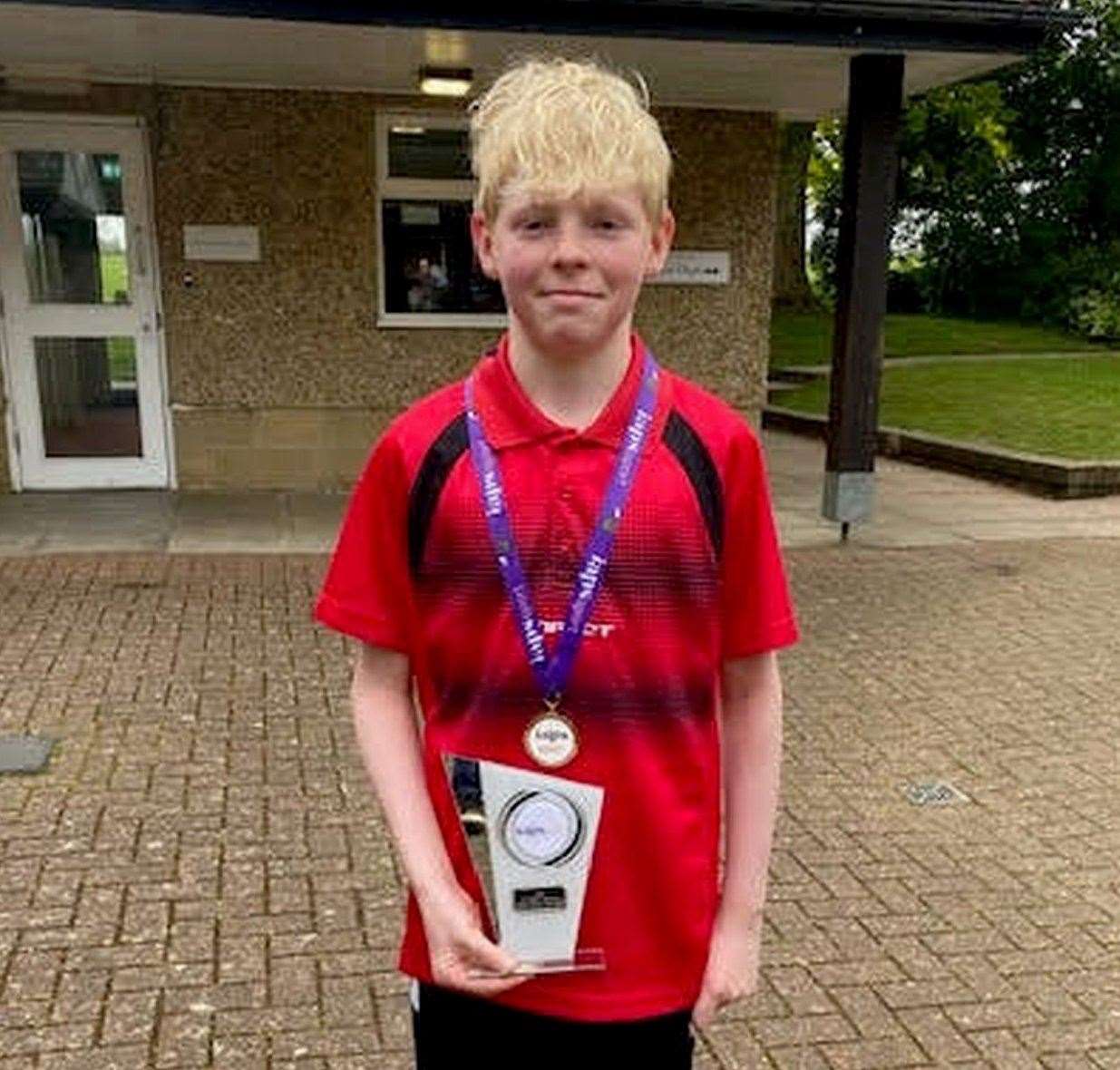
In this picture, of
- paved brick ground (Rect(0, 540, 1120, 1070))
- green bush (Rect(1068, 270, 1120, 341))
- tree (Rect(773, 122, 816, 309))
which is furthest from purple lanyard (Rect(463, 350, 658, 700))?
green bush (Rect(1068, 270, 1120, 341))

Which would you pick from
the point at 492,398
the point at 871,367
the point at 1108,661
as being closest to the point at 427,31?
the point at 871,367

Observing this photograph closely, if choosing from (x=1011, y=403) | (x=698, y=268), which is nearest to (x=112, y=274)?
(x=698, y=268)

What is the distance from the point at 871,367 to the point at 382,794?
678cm

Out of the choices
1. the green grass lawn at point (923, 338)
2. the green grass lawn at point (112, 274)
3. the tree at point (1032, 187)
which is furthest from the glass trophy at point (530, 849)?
the tree at point (1032, 187)

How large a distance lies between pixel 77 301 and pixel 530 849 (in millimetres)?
8182

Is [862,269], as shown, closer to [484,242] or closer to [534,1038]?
[484,242]

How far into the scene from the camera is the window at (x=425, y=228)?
9125 mm

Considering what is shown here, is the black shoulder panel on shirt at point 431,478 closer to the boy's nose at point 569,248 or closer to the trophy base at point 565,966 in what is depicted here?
the boy's nose at point 569,248

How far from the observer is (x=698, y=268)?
9.62 metres

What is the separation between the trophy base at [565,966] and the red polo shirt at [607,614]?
1cm

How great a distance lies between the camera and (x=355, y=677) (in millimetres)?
1727

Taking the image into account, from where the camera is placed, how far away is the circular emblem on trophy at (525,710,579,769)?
154cm

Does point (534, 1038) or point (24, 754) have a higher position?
point (534, 1038)

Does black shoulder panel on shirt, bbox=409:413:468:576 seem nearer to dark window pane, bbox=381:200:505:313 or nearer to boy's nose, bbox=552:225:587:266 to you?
boy's nose, bbox=552:225:587:266
